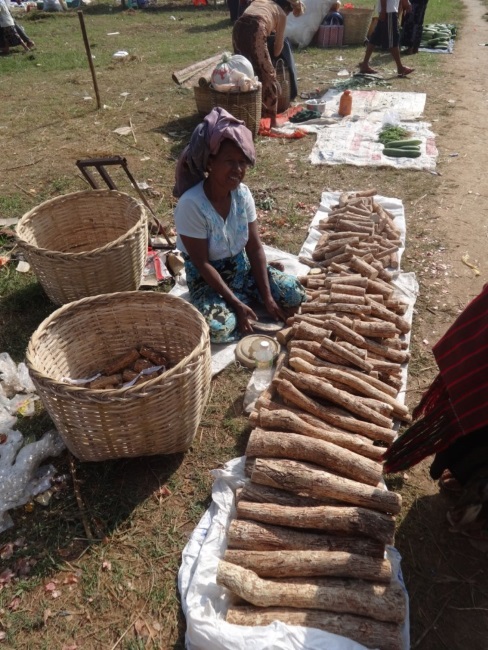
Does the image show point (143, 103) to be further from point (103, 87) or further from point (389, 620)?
point (389, 620)

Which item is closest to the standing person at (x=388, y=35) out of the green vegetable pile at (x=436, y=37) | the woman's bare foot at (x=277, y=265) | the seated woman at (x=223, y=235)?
the green vegetable pile at (x=436, y=37)

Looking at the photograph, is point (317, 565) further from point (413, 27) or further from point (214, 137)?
point (413, 27)

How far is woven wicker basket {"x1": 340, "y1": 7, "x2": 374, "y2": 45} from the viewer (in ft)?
44.1

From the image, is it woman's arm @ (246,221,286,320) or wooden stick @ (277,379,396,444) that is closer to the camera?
wooden stick @ (277,379,396,444)

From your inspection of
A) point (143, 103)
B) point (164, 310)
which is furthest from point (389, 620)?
point (143, 103)

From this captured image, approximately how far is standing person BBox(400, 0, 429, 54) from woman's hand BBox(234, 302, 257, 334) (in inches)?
470

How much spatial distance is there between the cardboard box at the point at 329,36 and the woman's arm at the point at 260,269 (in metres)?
12.2

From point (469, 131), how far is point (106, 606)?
8.84 m

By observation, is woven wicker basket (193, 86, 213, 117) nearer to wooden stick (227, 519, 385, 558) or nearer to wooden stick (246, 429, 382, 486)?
wooden stick (246, 429, 382, 486)

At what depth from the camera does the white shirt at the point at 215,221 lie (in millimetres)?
3738

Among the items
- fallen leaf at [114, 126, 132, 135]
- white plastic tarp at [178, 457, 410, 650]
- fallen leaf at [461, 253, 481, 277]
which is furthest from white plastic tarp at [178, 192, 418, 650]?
fallen leaf at [114, 126, 132, 135]

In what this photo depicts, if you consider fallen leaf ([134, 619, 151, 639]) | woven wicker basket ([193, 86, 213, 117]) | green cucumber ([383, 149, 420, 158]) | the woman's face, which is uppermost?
the woman's face

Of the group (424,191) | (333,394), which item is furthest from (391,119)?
(333,394)

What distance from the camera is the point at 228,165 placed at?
3473 mm
